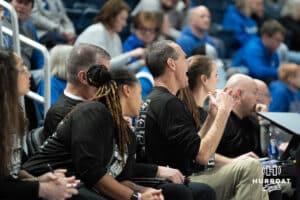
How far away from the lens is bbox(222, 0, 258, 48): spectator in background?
9984mm

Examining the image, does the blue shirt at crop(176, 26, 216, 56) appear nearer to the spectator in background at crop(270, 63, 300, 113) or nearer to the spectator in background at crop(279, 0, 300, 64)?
the spectator in background at crop(270, 63, 300, 113)

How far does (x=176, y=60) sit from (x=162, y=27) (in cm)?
332

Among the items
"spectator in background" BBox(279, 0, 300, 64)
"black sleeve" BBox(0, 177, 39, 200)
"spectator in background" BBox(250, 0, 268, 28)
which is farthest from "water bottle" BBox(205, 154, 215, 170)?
"spectator in background" BBox(279, 0, 300, 64)

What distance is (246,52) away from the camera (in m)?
9.50

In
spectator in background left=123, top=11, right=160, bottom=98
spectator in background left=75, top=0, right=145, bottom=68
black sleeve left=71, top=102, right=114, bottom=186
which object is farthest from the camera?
spectator in background left=123, top=11, right=160, bottom=98

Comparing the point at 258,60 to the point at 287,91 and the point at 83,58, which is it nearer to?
the point at 287,91

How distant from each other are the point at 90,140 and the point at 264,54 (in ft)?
18.1

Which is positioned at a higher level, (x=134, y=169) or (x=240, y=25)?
(x=240, y=25)

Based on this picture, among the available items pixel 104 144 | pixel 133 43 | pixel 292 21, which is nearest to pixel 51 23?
pixel 133 43

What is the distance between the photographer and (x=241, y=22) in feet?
32.7

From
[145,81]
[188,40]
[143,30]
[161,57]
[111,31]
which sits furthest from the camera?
[188,40]

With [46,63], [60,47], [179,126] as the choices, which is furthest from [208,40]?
[179,126]

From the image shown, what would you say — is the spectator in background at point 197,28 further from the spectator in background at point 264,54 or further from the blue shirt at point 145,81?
the blue shirt at point 145,81

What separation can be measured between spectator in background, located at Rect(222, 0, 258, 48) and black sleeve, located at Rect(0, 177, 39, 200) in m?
6.23
